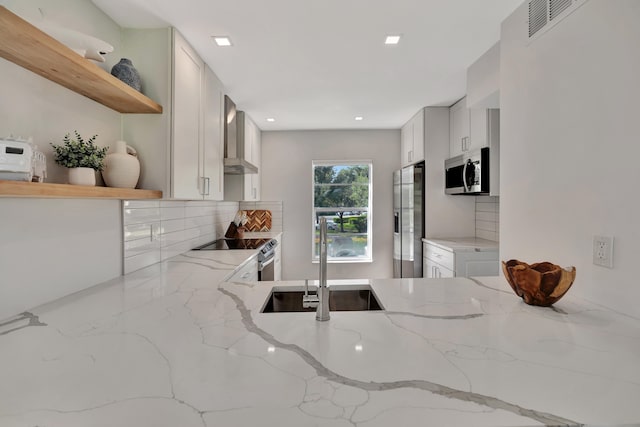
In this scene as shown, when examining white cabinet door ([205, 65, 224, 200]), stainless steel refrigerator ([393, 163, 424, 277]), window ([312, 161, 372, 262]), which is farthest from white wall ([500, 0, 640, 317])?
window ([312, 161, 372, 262])

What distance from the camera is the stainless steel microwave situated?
2805mm

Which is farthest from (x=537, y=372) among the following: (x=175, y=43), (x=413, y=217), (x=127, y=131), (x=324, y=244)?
(x=413, y=217)

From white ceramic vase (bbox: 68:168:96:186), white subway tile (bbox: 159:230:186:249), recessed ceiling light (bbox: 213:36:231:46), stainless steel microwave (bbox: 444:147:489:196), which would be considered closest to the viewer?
white ceramic vase (bbox: 68:168:96:186)

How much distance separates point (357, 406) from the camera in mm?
640

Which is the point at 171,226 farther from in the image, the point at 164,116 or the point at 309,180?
the point at 309,180

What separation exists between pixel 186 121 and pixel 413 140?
2822 mm

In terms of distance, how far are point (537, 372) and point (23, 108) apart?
185 centimetres

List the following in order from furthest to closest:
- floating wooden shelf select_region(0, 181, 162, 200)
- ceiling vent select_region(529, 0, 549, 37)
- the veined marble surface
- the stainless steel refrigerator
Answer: the stainless steel refrigerator
ceiling vent select_region(529, 0, 549, 37)
floating wooden shelf select_region(0, 181, 162, 200)
the veined marble surface

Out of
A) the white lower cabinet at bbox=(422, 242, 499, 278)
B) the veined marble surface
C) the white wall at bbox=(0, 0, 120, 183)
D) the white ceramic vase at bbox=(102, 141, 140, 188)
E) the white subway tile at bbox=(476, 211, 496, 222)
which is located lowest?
the white lower cabinet at bbox=(422, 242, 499, 278)

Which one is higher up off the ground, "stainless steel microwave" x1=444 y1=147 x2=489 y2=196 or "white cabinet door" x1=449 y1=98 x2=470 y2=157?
"white cabinet door" x1=449 y1=98 x2=470 y2=157

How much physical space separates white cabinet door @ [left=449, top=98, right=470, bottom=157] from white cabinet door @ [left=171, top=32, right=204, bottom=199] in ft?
8.10

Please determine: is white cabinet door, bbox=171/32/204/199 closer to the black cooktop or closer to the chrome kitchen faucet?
the black cooktop

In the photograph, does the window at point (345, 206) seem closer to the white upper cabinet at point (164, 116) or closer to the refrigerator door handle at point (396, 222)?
the refrigerator door handle at point (396, 222)

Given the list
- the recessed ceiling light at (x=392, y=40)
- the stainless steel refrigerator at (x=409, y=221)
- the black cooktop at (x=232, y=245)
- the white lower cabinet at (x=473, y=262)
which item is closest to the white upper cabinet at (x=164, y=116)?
the black cooktop at (x=232, y=245)
